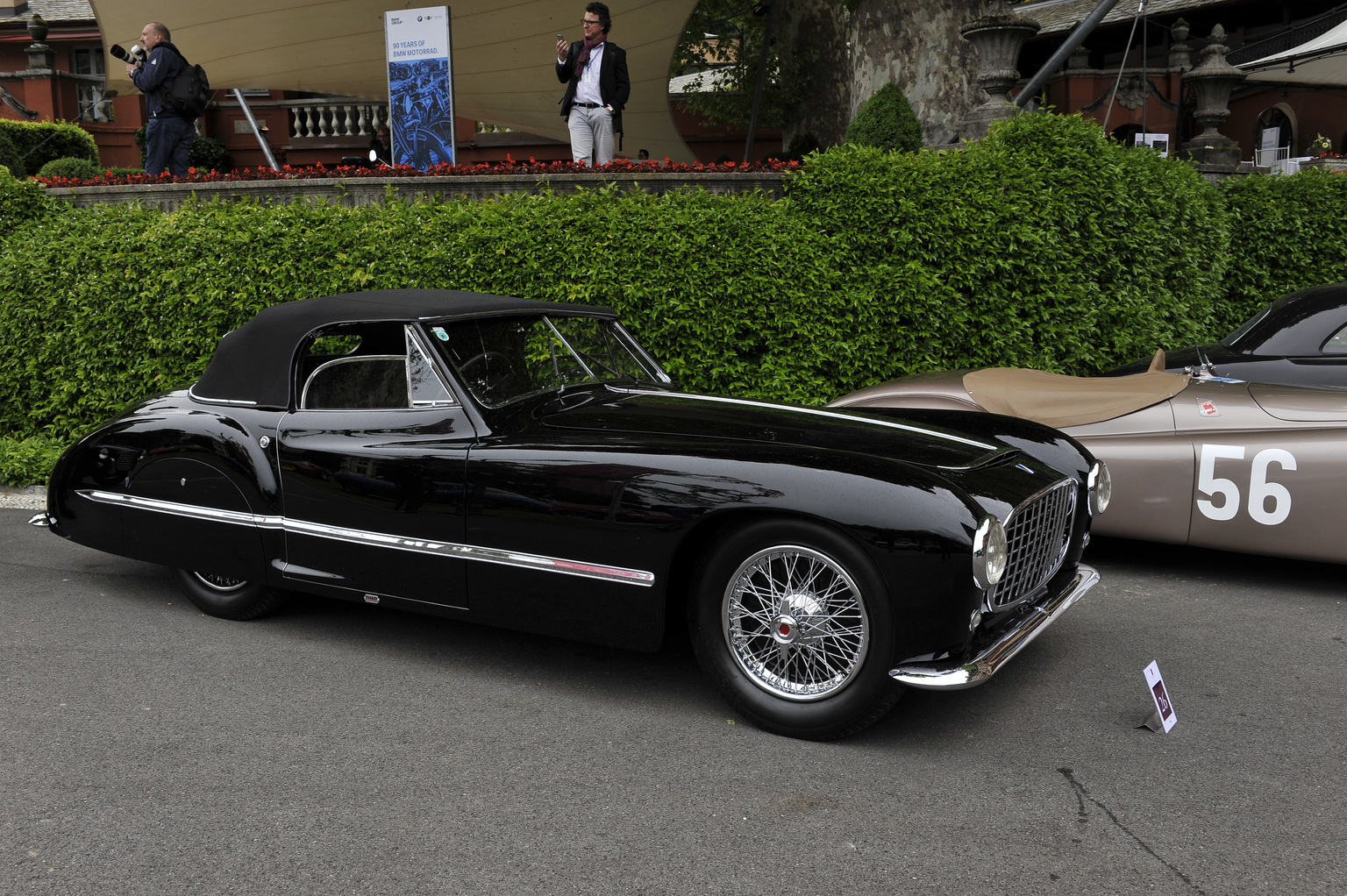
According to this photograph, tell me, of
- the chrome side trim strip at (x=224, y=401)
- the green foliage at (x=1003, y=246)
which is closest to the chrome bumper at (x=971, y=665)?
the chrome side trim strip at (x=224, y=401)

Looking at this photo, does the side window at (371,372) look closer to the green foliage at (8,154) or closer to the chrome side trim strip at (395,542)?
the chrome side trim strip at (395,542)

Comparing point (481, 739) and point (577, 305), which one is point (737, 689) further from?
point (577, 305)

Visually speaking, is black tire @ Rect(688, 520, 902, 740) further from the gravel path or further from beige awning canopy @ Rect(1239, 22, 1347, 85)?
beige awning canopy @ Rect(1239, 22, 1347, 85)

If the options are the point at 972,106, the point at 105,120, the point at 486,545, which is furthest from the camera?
the point at 105,120

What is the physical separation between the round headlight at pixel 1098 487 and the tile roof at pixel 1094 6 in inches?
802

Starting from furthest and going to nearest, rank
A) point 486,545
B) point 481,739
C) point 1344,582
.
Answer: point 1344,582 < point 486,545 < point 481,739

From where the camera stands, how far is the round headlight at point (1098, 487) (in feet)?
14.0

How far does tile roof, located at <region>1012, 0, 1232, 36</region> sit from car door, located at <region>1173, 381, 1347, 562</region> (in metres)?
19.3

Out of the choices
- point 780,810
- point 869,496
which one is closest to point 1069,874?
point 780,810

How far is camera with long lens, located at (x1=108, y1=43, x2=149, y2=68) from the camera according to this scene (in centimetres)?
1227

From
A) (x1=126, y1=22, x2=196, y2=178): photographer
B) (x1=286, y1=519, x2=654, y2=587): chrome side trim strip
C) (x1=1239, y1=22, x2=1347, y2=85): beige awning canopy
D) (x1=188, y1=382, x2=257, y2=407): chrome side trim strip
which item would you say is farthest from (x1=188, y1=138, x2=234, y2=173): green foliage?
(x1=1239, y1=22, x2=1347, y2=85): beige awning canopy

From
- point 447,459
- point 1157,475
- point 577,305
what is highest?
point 577,305

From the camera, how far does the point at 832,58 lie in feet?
59.5

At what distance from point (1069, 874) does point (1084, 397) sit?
3.22 meters
